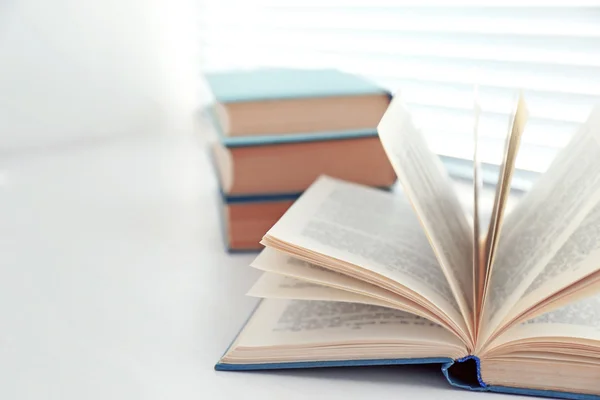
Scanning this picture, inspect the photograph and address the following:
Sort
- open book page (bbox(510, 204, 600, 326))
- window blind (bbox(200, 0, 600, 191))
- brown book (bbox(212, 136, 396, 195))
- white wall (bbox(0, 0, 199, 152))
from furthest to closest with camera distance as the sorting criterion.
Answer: white wall (bbox(0, 0, 199, 152))
window blind (bbox(200, 0, 600, 191))
brown book (bbox(212, 136, 396, 195))
open book page (bbox(510, 204, 600, 326))

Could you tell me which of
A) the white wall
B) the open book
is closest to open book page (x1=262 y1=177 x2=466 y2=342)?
the open book

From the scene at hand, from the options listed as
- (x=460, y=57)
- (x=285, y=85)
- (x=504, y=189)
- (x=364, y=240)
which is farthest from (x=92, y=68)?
(x=504, y=189)

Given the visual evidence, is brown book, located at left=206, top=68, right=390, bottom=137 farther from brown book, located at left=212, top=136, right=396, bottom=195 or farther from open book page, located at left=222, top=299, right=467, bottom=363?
open book page, located at left=222, top=299, right=467, bottom=363

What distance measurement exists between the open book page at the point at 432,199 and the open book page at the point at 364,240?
16mm

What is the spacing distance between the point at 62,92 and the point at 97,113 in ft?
0.25

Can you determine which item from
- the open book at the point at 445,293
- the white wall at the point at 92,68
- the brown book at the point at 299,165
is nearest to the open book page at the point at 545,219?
the open book at the point at 445,293

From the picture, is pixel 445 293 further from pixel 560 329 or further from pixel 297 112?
pixel 297 112

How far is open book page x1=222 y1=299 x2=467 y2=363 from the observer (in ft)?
1.44

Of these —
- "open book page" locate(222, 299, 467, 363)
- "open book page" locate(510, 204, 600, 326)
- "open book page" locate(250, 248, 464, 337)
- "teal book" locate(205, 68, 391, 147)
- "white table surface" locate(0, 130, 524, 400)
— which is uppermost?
"teal book" locate(205, 68, 391, 147)

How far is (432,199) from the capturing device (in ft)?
1.72

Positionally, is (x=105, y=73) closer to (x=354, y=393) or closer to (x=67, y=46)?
(x=67, y=46)

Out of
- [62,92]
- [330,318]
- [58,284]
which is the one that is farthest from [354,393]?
[62,92]

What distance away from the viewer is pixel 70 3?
1.05 metres

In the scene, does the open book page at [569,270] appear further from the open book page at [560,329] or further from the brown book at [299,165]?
the brown book at [299,165]
